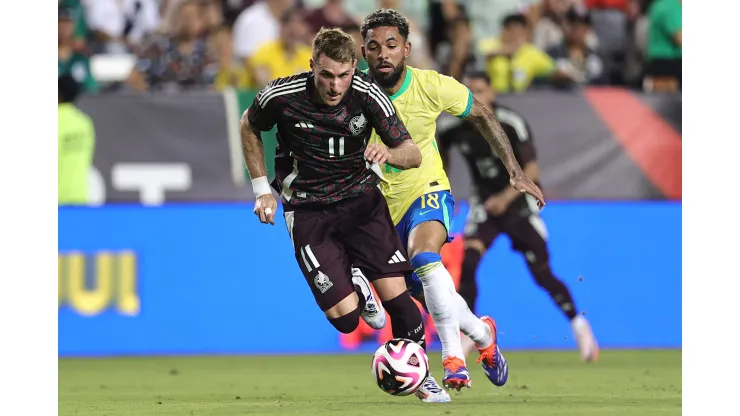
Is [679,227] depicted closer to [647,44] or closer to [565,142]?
[565,142]

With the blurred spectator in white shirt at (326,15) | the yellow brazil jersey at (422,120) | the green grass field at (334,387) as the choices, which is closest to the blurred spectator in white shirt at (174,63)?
→ the blurred spectator in white shirt at (326,15)

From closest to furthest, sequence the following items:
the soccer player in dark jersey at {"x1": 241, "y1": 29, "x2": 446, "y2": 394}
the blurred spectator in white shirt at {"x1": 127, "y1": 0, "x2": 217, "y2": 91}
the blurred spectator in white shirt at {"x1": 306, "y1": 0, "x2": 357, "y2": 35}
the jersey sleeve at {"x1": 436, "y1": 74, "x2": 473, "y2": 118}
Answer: the soccer player in dark jersey at {"x1": 241, "y1": 29, "x2": 446, "y2": 394} < the jersey sleeve at {"x1": 436, "y1": 74, "x2": 473, "y2": 118} < the blurred spectator in white shirt at {"x1": 127, "y1": 0, "x2": 217, "y2": 91} < the blurred spectator in white shirt at {"x1": 306, "y1": 0, "x2": 357, "y2": 35}

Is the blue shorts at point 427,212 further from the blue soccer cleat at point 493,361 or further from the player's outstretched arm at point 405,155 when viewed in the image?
the player's outstretched arm at point 405,155

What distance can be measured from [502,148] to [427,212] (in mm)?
641

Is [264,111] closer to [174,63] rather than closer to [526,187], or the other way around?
[526,187]

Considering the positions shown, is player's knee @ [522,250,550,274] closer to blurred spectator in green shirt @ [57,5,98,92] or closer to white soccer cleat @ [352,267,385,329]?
white soccer cleat @ [352,267,385,329]

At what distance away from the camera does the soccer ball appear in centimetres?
749

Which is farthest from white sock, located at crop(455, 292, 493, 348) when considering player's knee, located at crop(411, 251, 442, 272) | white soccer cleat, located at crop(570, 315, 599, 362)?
white soccer cleat, located at crop(570, 315, 599, 362)

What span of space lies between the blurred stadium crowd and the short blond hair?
7.02 meters

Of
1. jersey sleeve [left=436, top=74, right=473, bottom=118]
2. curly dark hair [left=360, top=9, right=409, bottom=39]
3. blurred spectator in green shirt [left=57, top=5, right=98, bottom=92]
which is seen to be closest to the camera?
curly dark hair [left=360, top=9, right=409, bottom=39]

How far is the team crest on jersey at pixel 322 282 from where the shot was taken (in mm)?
7840

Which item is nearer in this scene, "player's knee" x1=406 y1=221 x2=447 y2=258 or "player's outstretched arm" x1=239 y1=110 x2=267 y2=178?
"player's outstretched arm" x1=239 y1=110 x2=267 y2=178
